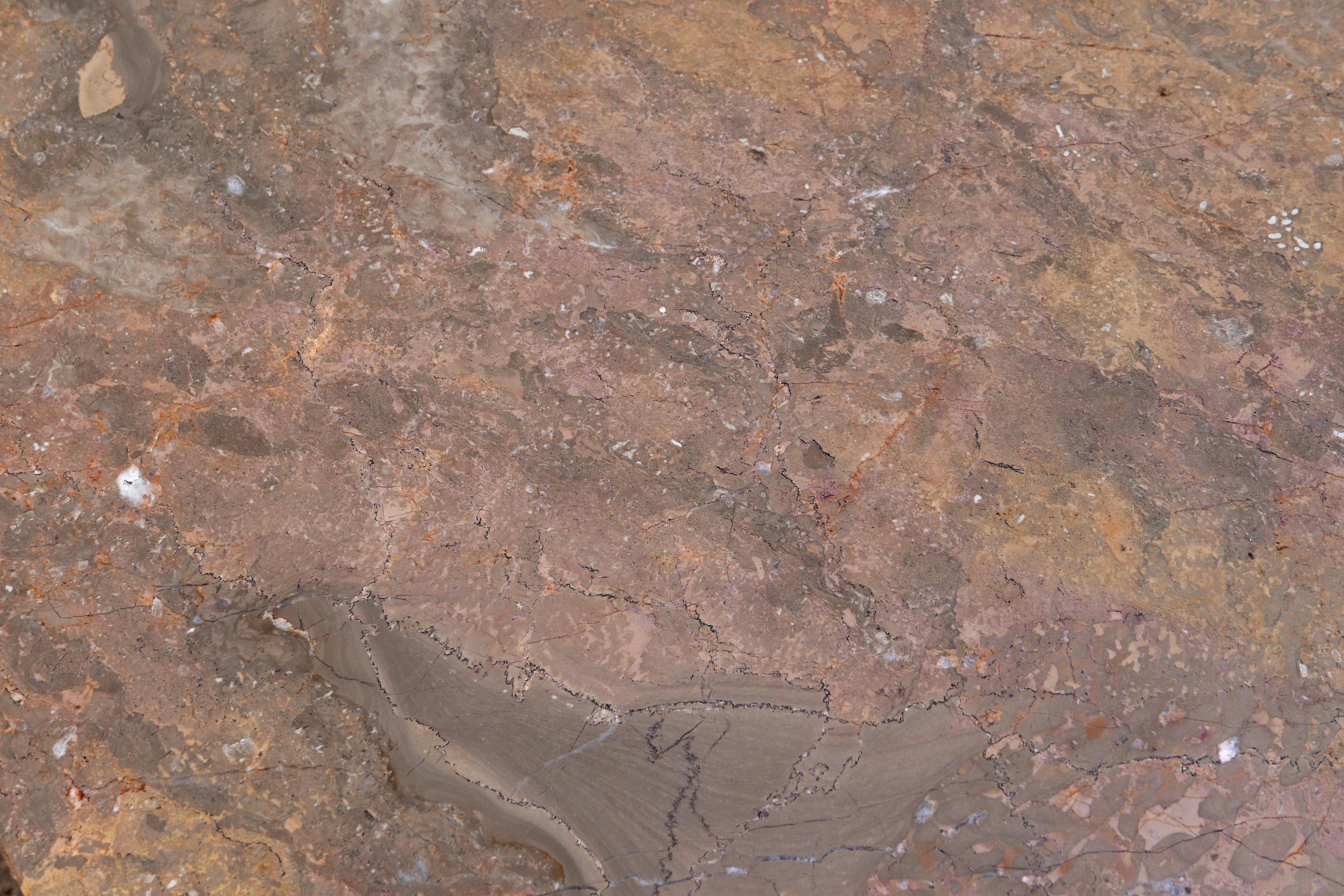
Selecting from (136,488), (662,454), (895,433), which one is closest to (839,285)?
(895,433)

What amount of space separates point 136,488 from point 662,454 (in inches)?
65.9

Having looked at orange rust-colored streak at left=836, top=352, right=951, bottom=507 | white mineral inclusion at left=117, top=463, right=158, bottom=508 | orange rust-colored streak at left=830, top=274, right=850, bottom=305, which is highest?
orange rust-colored streak at left=830, top=274, right=850, bottom=305

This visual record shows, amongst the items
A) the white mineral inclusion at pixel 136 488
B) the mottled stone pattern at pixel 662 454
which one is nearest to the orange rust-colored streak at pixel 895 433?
the mottled stone pattern at pixel 662 454

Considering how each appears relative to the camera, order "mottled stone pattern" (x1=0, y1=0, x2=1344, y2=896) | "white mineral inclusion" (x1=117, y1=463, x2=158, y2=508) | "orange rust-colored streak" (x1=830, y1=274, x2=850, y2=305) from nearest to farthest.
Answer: "mottled stone pattern" (x1=0, y1=0, x2=1344, y2=896) → "white mineral inclusion" (x1=117, y1=463, x2=158, y2=508) → "orange rust-colored streak" (x1=830, y1=274, x2=850, y2=305)

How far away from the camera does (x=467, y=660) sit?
2551 mm

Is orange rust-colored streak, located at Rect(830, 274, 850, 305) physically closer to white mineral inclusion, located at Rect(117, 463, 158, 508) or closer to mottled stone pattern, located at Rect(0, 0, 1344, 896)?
mottled stone pattern, located at Rect(0, 0, 1344, 896)

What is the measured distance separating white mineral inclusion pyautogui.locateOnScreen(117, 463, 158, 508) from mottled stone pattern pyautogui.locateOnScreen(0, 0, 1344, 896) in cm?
1

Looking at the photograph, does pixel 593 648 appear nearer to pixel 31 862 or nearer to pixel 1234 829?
pixel 31 862

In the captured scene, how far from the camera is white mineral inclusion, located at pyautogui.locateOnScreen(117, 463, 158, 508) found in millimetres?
2637

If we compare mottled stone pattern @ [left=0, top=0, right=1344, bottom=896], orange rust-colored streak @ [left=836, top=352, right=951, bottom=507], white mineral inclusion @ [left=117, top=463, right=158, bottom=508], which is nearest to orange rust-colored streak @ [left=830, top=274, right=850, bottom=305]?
mottled stone pattern @ [left=0, top=0, right=1344, bottom=896]

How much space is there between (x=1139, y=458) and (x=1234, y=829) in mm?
1154

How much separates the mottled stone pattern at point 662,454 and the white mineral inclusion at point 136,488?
0.04ft

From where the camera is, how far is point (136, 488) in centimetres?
264

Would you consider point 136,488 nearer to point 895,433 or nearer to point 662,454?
point 662,454
